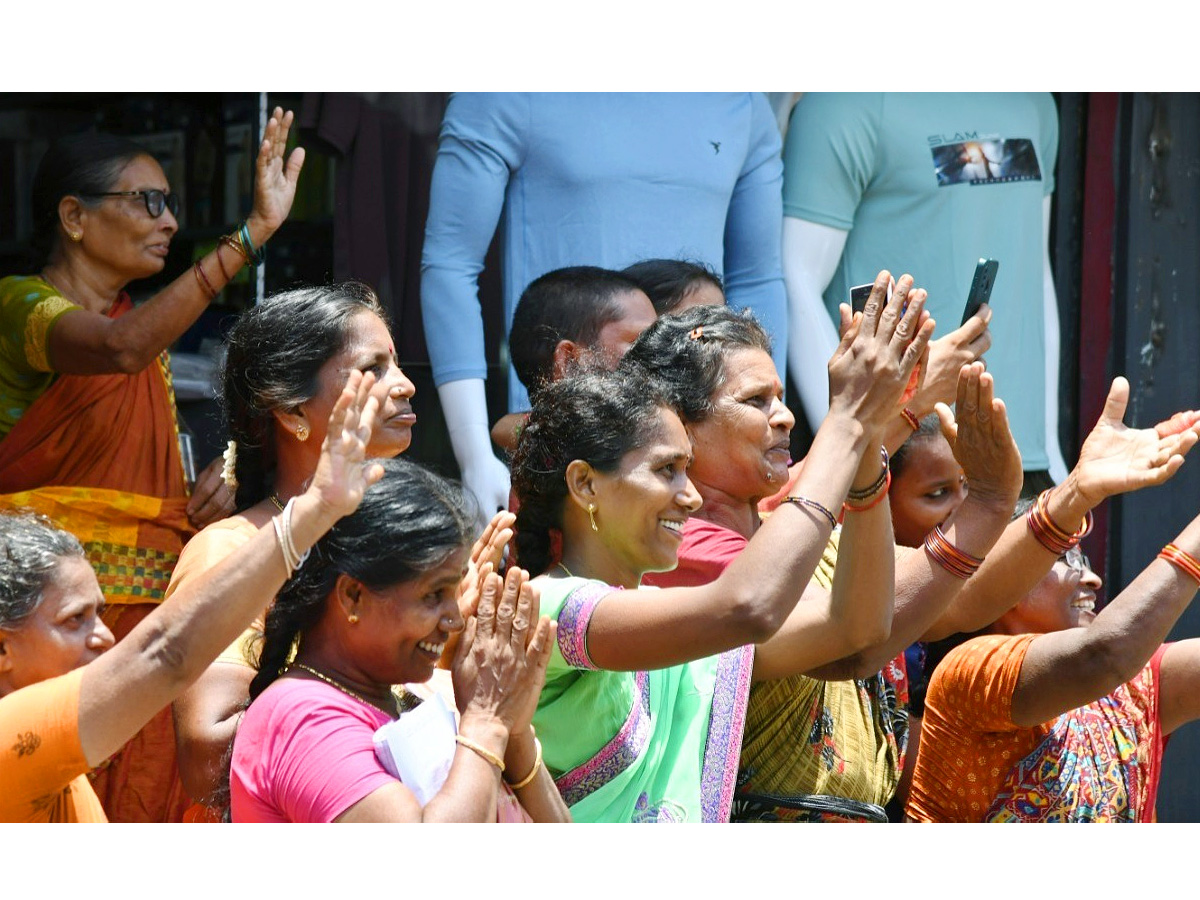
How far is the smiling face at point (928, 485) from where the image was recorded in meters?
3.83

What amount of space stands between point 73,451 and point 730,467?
1434mm

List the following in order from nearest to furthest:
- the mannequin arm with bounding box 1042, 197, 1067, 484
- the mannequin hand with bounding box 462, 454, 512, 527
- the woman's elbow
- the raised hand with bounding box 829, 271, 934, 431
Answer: the woman's elbow < the raised hand with bounding box 829, 271, 934, 431 < the mannequin hand with bounding box 462, 454, 512, 527 < the mannequin arm with bounding box 1042, 197, 1067, 484

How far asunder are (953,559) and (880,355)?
1.87 ft

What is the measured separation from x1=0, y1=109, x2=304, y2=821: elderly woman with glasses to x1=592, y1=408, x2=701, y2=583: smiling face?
3.42 ft

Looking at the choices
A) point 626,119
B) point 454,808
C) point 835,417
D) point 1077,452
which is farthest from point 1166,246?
point 454,808

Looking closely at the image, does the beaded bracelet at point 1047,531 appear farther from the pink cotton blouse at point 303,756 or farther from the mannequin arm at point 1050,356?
the mannequin arm at point 1050,356

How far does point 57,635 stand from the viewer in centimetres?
245

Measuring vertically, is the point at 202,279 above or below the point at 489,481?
above

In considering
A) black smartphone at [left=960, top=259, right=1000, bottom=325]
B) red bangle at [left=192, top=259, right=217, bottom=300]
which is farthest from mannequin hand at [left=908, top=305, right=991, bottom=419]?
red bangle at [left=192, top=259, right=217, bottom=300]

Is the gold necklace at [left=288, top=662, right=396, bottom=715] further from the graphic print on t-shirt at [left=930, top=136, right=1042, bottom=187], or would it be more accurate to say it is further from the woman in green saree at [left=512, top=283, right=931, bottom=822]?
the graphic print on t-shirt at [left=930, top=136, right=1042, bottom=187]

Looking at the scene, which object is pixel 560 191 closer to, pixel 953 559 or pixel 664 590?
pixel 953 559

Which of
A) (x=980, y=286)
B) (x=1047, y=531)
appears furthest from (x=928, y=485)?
(x=980, y=286)

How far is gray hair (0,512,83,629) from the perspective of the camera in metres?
2.41

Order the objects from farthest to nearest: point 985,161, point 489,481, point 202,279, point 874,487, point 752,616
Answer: point 985,161
point 489,481
point 202,279
point 874,487
point 752,616
